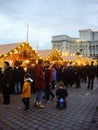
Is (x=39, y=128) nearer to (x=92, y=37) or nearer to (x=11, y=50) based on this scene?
(x=11, y=50)

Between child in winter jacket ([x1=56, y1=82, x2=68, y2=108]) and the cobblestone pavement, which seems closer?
the cobblestone pavement

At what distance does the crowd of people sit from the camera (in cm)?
1019

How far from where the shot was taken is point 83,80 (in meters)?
26.3

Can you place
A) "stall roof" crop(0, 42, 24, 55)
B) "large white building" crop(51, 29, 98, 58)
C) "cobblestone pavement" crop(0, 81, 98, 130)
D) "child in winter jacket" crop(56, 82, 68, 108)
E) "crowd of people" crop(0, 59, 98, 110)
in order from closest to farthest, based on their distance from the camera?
"cobblestone pavement" crop(0, 81, 98, 130)
"child in winter jacket" crop(56, 82, 68, 108)
"crowd of people" crop(0, 59, 98, 110)
"stall roof" crop(0, 42, 24, 55)
"large white building" crop(51, 29, 98, 58)

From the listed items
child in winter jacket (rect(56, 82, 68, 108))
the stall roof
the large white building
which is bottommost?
child in winter jacket (rect(56, 82, 68, 108))

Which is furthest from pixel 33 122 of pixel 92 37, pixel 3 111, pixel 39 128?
pixel 92 37

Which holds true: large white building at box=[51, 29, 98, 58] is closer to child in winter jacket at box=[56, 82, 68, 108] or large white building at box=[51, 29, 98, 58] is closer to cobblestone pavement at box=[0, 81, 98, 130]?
child in winter jacket at box=[56, 82, 68, 108]

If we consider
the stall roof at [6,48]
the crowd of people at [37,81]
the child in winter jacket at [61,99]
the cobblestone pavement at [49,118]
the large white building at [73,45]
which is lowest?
the cobblestone pavement at [49,118]

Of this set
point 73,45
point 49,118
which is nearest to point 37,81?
point 49,118

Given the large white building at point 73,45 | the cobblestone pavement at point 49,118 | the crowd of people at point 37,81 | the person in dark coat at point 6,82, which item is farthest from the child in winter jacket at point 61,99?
the large white building at point 73,45

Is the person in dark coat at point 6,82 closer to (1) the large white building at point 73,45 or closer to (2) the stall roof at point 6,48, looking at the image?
(2) the stall roof at point 6,48

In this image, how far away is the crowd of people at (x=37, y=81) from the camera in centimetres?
1019

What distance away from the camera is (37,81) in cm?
1030

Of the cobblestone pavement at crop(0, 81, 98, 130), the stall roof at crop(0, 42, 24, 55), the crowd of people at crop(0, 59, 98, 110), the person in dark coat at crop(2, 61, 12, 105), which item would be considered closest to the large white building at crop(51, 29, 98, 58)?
the crowd of people at crop(0, 59, 98, 110)
